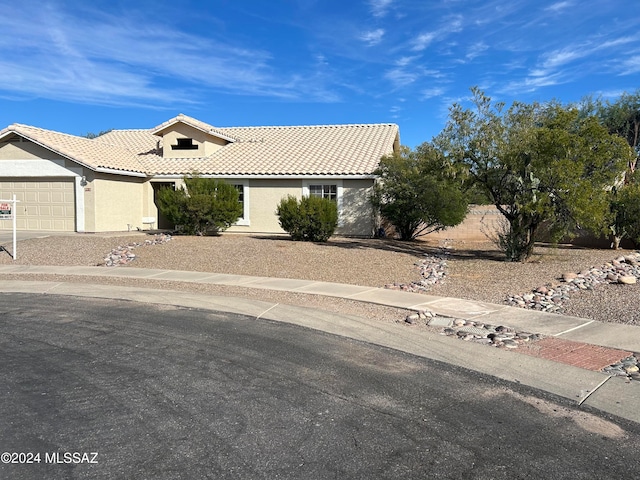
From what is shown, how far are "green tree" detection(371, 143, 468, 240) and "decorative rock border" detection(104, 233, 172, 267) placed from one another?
28.1 feet

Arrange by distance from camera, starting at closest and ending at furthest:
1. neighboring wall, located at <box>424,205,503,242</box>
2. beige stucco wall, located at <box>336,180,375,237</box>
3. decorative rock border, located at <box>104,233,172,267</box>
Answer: decorative rock border, located at <box>104,233,172,267</box>
beige stucco wall, located at <box>336,180,375,237</box>
neighboring wall, located at <box>424,205,503,242</box>

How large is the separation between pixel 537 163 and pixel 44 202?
768 inches

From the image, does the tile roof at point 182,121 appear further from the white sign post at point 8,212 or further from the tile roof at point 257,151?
→ the white sign post at point 8,212

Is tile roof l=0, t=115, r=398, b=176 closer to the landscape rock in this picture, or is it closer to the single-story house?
the single-story house

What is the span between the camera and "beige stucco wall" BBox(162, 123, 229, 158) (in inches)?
1019

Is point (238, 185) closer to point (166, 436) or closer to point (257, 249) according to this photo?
point (257, 249)

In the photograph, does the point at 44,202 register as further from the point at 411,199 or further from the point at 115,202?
the point at 411,199

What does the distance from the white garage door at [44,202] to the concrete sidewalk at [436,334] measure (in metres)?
8.76

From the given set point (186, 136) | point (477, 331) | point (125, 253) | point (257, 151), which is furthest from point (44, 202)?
point (477, 331)

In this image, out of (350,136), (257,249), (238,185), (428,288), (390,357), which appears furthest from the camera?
(350,136)

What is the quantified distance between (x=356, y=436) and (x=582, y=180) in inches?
450

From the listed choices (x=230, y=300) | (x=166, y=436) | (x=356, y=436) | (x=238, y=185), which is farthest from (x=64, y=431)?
(x=238, y=185)

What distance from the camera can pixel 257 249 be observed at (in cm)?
1664

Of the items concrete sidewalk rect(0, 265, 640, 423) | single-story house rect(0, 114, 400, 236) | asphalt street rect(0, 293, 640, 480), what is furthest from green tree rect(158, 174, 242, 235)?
asphalt street rect(0, 293, 640, 480)
